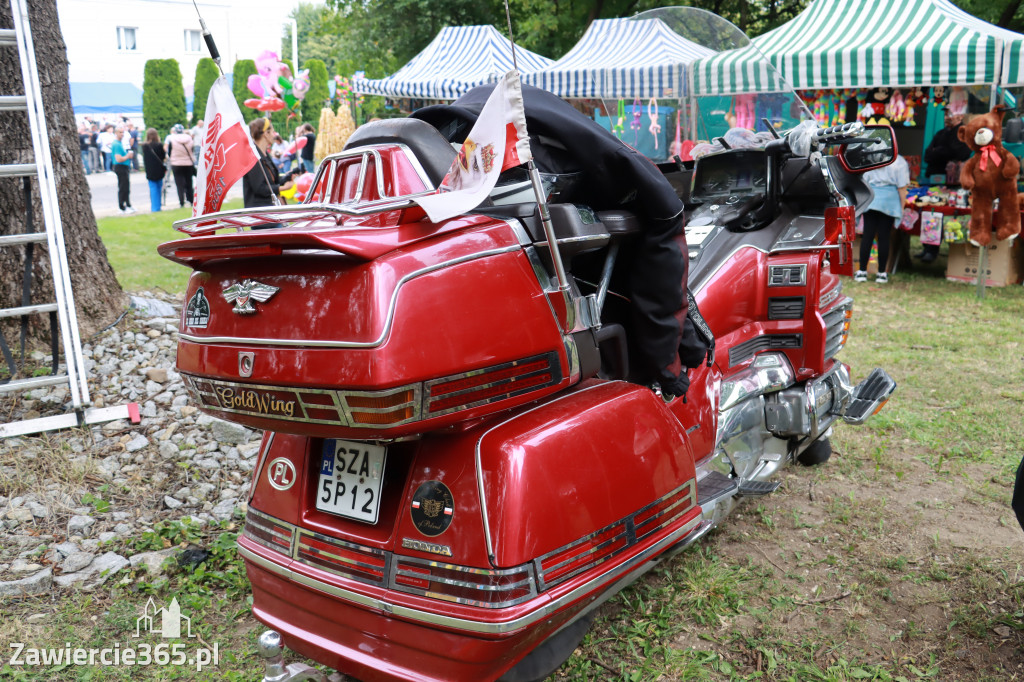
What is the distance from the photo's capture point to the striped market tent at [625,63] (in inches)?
215

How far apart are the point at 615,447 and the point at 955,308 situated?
7.45 m

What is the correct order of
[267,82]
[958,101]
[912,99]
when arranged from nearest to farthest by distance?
[958,101], [912,99], [267,82]

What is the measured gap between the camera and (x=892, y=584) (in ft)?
10.7

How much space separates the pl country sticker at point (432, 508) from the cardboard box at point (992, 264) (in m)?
9.06

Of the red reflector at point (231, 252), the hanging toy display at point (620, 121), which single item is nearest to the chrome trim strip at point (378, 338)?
the red reflector at point (231, 252)

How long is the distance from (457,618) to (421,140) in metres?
1.36

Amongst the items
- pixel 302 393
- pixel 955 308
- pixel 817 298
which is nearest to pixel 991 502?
pixel 817 298

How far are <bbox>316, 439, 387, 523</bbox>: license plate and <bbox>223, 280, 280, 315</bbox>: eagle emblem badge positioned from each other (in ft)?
1.65

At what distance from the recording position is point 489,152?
2.07 metres

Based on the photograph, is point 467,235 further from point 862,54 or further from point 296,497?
point 862,54

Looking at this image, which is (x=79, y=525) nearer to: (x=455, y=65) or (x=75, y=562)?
(x=75, y=562)

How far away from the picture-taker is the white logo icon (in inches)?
118

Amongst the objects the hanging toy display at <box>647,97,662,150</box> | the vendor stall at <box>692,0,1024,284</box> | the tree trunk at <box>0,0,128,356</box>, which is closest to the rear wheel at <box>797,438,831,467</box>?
the hanging toy display at <box>647,97,662,150</box>

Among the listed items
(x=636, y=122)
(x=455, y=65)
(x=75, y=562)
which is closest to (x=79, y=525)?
(x=75, y=562)
